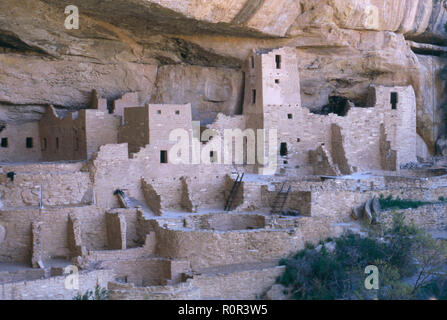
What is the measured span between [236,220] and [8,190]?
18.0 ft

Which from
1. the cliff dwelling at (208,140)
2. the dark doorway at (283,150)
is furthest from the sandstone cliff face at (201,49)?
the dark doorway at (283,150)

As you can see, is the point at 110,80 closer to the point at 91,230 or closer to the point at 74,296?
the point at 91,230

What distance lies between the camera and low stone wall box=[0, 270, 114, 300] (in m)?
13.8

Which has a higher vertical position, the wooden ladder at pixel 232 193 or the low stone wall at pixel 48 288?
the wooden ladder at pixel 232 193

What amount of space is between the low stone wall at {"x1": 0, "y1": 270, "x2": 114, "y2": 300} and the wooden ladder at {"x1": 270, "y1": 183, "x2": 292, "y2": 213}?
5442mm

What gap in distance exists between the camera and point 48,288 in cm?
1427

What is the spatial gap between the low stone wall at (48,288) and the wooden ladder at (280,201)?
544 centimetres

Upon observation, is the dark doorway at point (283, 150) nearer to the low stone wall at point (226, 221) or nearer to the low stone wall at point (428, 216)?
the low stone wall at point (226, 221)

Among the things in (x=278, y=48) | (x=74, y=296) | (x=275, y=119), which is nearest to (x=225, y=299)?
(x=74, y=296)

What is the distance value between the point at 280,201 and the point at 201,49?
5.38 meters

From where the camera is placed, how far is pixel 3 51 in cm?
2005

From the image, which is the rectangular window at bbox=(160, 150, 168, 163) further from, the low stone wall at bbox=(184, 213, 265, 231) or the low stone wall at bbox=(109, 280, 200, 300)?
the low stone wall at bbox=(109, 280, 200, 300)

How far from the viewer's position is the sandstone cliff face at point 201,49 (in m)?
18.9

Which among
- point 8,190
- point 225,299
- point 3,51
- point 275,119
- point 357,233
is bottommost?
point 225,299
